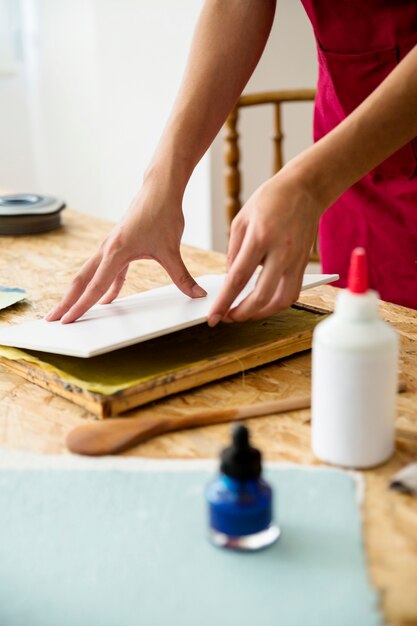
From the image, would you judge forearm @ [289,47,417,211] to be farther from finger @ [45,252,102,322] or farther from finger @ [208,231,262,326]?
finger @ [45,252,102,322]

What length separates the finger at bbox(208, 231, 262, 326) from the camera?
892 mm

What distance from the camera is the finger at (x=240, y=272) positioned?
892 mm

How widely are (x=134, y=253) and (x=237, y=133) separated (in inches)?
48.1

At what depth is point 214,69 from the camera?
124cm

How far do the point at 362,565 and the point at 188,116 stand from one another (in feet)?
2.59

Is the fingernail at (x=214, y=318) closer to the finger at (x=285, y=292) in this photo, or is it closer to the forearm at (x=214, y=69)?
the finger at (x=285, y=292)

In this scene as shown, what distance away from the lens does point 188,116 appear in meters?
1.21

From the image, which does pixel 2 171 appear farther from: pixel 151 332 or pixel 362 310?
pixel 362 310

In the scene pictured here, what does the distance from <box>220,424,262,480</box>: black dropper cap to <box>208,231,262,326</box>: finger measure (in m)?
0.31

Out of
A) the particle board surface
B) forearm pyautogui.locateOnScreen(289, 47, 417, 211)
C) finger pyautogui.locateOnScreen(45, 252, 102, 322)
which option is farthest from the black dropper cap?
finger pyautogui.locateOnScreen(45, 252, 102, 322)

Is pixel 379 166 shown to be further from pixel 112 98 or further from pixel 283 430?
pixel 112 98

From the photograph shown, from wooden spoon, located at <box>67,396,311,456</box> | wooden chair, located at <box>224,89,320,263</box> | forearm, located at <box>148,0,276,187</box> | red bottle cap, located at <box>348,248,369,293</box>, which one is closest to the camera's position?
red bottle cap, located at <box>348,248,369,293</box>

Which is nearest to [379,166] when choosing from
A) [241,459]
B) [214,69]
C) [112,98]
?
[214,69]

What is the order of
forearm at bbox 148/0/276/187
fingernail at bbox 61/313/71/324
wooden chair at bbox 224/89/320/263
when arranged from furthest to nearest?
wooden chair at bbox 224/89/320/263 < forearm at bbox 148/0/276/187 < fingernail at bbox 61/313/71/324
